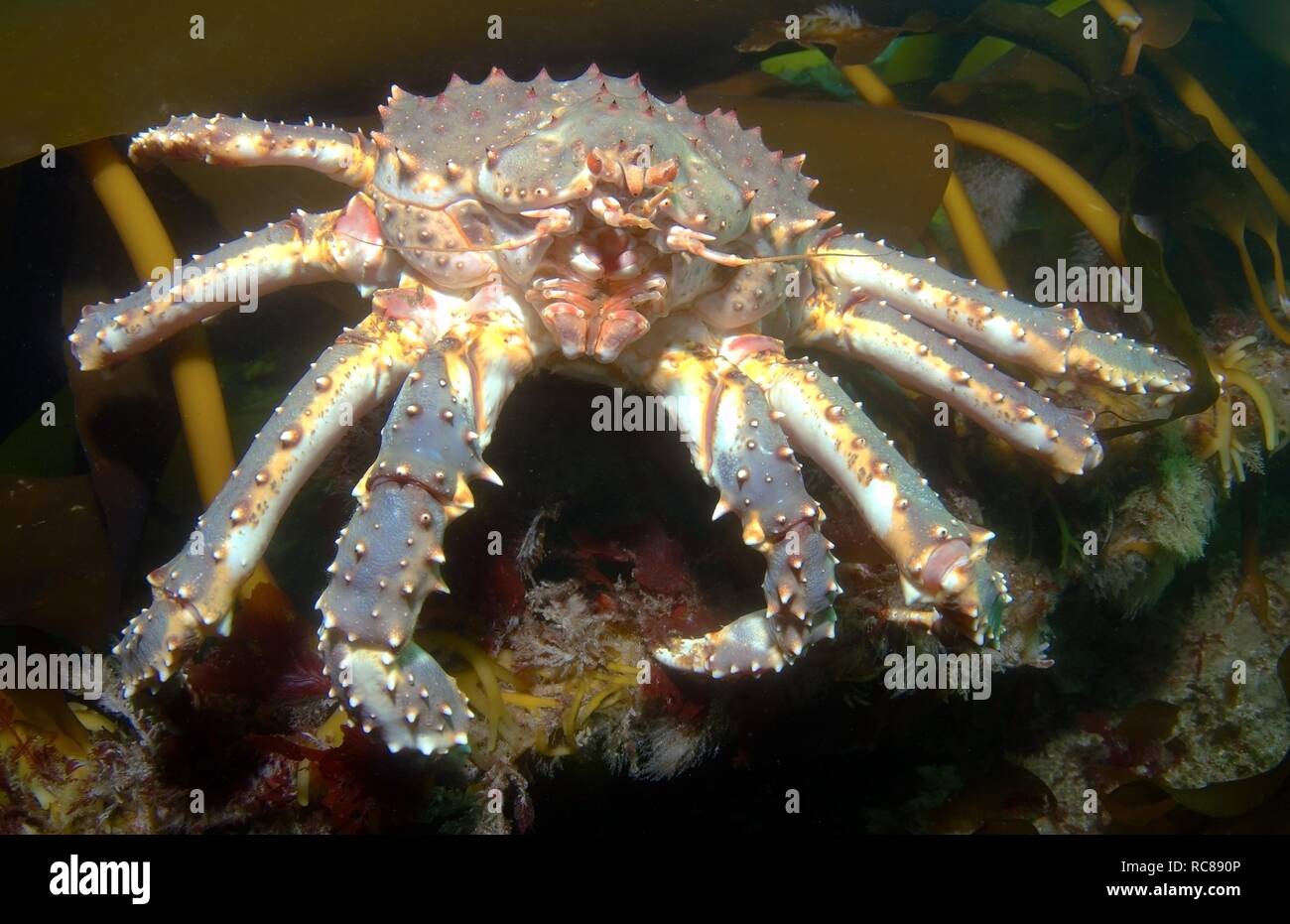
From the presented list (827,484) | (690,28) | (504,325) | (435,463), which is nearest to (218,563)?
(435,463)

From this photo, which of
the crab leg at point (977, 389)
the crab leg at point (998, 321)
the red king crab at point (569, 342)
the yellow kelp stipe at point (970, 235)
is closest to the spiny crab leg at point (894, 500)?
the red king crab at point (569, 342)

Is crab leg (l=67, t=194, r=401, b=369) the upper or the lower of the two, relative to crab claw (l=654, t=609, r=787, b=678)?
upper

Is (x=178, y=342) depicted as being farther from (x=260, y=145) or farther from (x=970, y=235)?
(x=970, y=235)

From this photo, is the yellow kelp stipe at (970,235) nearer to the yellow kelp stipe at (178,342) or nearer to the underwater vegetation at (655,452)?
the underwater vegetation at (655,452)

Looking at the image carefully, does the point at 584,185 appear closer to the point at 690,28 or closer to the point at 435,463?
the point at 435,463

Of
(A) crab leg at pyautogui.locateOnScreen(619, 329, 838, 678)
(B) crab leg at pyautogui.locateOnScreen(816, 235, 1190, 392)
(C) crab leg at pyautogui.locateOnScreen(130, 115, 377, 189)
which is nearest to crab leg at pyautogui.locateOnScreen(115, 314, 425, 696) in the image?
(C) crab leg at pyautogui.locateOnScreen(130, 115, 377, 189)

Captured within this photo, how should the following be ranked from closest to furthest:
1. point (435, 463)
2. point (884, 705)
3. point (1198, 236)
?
1. point (435, 463)
2. point (884, 705)
3. point (1198, 236)

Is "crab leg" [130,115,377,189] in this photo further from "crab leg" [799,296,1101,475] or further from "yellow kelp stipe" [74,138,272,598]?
"crab leg" [799,296,1101,475]
